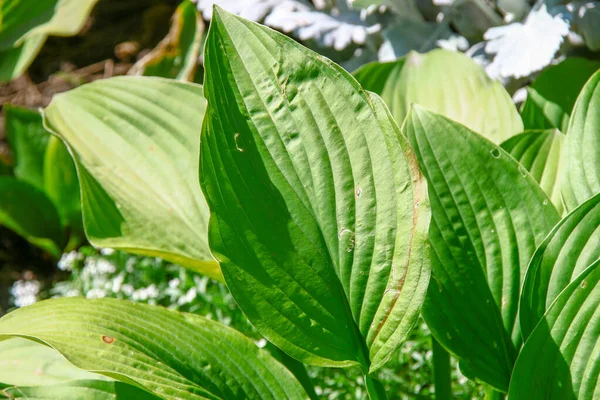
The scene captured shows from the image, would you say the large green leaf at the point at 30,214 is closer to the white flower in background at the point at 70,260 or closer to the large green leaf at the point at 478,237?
the white flower in background at the point at 70,260

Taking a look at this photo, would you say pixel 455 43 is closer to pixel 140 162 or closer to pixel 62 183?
pixel 140 162

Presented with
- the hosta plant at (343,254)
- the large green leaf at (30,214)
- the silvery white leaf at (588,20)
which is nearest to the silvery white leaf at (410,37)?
the silvery white leaf at (588,20)

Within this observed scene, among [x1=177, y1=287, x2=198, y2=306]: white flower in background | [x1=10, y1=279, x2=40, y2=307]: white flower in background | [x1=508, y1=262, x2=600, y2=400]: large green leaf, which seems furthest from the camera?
[x1=10, y1=279, x2=40, y2=307]: white flower in background

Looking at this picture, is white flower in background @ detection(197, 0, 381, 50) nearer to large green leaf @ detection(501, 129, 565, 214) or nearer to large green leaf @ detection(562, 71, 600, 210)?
large green leaf @ detection(501, 129, 565, 214)

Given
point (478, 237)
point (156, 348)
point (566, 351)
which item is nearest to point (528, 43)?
point (478, 237)

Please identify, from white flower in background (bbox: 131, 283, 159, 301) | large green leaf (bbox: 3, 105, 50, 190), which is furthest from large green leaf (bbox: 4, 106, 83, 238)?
white flower in background (bbox: 131, 283, 159, 301)

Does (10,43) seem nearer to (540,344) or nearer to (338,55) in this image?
(338,55)
